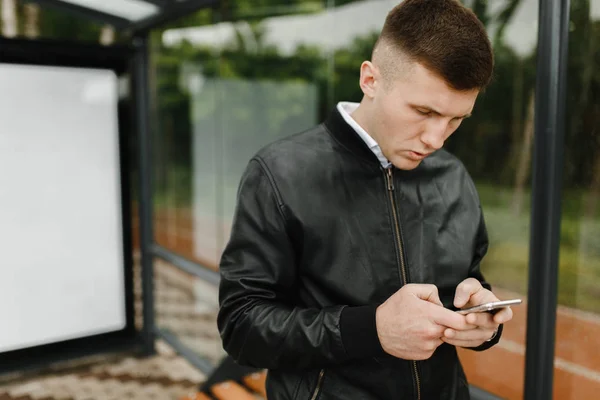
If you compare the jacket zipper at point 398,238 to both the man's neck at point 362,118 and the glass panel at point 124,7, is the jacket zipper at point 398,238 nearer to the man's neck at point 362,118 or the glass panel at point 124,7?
the man's neck at point 362,118

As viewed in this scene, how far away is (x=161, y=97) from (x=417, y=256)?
5.25 m

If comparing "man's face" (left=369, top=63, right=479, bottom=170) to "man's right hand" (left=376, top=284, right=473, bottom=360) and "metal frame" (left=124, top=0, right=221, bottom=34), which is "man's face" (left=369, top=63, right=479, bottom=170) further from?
"metal frame" (left=124, top=0, right=221, bottom=34)

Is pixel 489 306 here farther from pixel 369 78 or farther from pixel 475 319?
pixel 369 78

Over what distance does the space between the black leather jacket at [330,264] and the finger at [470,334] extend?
0.53 ft

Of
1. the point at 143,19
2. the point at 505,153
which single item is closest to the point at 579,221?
the point at 505,153

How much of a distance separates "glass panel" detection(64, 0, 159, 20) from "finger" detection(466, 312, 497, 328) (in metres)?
3.21

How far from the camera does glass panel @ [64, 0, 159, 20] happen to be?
3.72 m

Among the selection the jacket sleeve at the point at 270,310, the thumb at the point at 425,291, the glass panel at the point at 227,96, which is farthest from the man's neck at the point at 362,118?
the glass panel at the point at 227,96

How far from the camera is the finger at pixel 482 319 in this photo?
1.18 meters

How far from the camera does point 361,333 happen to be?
4.08 ft

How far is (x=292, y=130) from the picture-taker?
4043 millimetres

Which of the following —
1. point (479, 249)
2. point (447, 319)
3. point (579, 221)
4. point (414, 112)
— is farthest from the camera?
point (579, 221)

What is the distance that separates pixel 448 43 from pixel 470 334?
609mm

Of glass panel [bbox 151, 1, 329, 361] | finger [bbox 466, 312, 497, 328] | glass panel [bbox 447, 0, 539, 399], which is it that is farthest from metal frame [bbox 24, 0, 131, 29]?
finger [bbox 466, 312, 497, 328]
